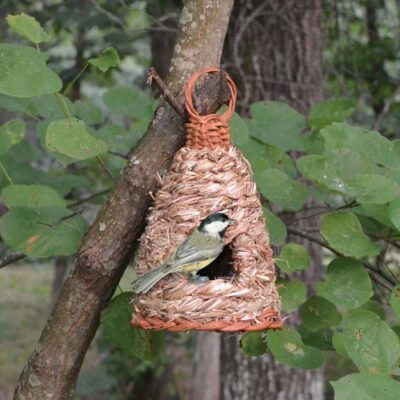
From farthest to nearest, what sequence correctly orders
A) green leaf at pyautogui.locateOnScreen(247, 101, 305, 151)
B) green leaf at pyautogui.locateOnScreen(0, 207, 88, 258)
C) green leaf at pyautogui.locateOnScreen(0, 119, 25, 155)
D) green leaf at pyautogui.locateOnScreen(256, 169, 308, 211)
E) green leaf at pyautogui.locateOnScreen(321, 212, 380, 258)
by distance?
green leaf at pyautogui.locateOnScreen(247, 101, 305, 151), green leaf at pyautogui.locateOnScreen(0, 119, 25, 155), green leaf at pyautogui.locateOnScreen(256, 169, 308, 211), green leaf at pyautogui.locateOnScreen(0, 207, 88, 258), green leaf at pyautogui.locateOnScreen(321, 212, 380, 258)

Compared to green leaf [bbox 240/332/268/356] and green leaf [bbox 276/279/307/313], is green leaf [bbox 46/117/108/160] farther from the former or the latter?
green leaf [bbox 240/332/268/356]

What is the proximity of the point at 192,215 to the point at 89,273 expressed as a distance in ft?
1.11

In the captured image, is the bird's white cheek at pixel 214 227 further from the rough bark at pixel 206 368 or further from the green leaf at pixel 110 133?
the rough bark at pixel 206 368

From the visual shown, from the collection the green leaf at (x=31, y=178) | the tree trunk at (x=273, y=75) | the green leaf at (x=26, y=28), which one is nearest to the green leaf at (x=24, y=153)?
the green leaf at (x=31, y=178)

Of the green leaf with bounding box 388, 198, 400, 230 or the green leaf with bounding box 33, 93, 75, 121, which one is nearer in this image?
the green leaf with bounding box 388, 198, 400, 230

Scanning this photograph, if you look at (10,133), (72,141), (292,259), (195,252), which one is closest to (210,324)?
(195,252)

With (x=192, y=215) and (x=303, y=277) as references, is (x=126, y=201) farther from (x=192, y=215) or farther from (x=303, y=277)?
(x=303, y=277)

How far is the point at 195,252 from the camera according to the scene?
5.61 feet

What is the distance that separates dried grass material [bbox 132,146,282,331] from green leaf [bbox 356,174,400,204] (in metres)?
0.25

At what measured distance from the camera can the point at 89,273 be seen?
6.53ft

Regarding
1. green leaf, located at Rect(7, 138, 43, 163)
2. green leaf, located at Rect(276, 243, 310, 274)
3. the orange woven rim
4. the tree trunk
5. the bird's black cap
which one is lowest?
the tree trunk

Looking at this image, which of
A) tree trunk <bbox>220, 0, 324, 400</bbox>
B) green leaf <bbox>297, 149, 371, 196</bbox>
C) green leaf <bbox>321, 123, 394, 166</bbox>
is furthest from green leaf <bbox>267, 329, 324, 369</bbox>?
tree trunk <bbox>220, 0, 324, 400</bbox>

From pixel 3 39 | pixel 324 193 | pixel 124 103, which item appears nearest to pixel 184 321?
pixel 324 193

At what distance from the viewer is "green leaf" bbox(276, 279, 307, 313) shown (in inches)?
80.7
